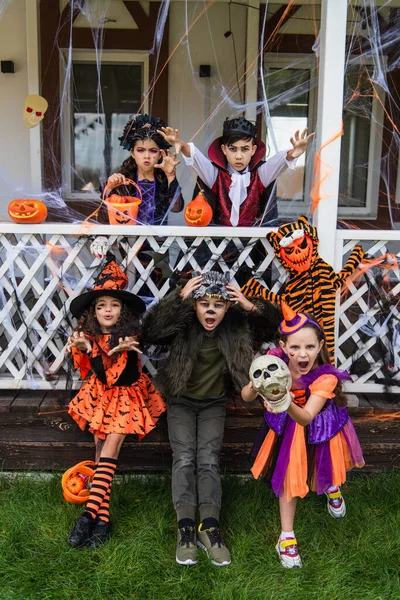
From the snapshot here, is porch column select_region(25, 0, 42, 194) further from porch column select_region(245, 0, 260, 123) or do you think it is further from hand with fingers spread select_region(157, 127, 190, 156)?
hand with fingers spread select_region(157, 127, 190, 156)

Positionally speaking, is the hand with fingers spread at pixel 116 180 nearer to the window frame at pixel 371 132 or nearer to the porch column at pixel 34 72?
the window frame at pixel 371 132

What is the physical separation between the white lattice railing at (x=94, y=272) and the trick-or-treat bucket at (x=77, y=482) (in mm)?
595

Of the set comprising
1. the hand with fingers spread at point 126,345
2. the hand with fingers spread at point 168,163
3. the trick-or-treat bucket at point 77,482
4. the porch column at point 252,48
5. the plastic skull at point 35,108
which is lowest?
the trick-or-treat bucket at point 77,482

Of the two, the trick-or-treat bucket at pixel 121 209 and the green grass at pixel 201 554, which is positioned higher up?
the trick-or-treat bucket at pixel 121 209

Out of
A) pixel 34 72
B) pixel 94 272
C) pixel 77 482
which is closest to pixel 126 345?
pixel 94 272

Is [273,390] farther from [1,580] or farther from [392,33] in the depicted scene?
[392,33]

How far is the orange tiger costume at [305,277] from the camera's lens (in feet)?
10.0

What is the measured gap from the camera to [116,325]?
3025 mm

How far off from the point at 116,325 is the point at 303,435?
3.60ft

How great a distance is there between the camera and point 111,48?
6.13 metres

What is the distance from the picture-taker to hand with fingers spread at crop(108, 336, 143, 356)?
2.91m

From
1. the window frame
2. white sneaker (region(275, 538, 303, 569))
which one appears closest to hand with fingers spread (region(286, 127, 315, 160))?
the window frame

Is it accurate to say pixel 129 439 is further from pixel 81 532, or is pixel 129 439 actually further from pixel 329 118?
pixel 329 118

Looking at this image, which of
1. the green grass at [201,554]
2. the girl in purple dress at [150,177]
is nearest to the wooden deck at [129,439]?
the green grass at [201,554]
